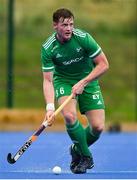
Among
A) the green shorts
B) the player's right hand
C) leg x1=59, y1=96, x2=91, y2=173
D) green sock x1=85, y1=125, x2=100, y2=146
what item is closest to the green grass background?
green sock x1=85, y1=125, x2=100, y2=146

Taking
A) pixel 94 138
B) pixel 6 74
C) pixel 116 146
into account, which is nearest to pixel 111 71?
pixel 6 74

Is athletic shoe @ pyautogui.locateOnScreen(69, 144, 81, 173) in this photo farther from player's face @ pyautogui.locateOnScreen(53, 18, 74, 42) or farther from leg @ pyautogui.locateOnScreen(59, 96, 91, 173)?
player's face @ pyautogui.locateOnScreen(53, 18, 74, 42)

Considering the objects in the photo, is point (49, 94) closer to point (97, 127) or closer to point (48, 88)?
point (48, 88)

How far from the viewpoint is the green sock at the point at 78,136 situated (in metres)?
9.33

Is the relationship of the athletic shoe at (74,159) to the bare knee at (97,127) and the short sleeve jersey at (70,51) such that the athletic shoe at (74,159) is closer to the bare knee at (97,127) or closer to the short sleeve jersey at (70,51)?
the bare knee at (97,127)

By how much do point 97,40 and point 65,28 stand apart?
41.4ft

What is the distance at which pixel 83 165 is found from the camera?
369 inches

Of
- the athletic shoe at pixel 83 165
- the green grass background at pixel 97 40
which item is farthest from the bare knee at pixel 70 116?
the green grass background at pixel 97 40

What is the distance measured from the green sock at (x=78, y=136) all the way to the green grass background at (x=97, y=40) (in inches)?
319

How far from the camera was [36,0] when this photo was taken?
67.8ft

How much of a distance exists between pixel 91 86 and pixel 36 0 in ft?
36.9

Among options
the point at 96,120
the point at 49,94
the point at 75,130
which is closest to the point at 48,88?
the point at 49,94

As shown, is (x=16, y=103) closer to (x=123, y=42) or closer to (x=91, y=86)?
(x=123, y=42)

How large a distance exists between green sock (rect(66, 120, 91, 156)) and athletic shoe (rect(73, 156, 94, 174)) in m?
0.06
